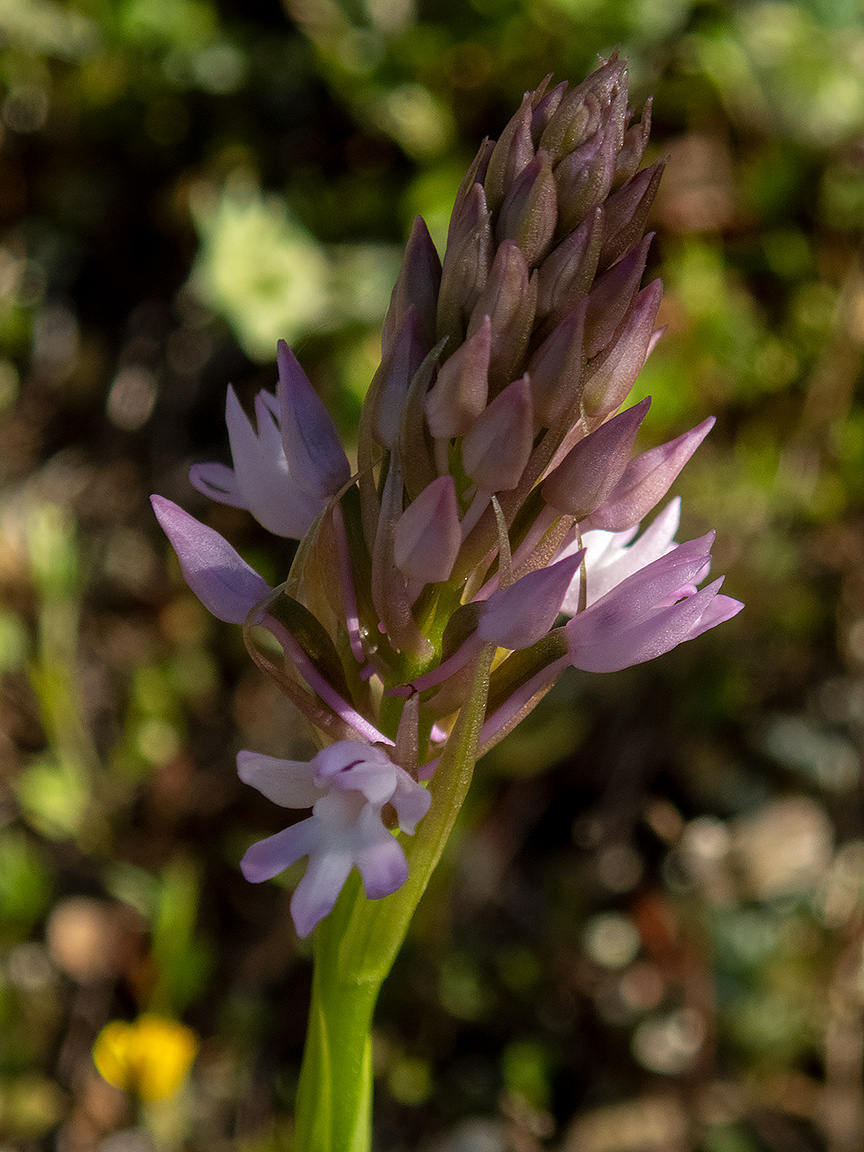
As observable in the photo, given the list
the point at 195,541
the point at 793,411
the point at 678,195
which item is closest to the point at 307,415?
the point at 195,541

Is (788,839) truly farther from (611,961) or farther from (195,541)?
(195,541)

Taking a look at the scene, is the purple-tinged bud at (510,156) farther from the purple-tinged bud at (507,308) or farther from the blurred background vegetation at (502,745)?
the blurred background vegetation at (502,745)

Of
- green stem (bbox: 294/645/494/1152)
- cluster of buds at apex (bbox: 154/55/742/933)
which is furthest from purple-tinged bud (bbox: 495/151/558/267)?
green stem (bbox: 294/645/494/1152)

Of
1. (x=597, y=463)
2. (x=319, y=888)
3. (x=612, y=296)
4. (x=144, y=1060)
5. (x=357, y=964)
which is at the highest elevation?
(x=612, y=296)

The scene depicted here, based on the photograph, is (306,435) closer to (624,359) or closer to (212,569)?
(212,569)

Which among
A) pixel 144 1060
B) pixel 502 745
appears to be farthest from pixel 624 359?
pixel 144 1060

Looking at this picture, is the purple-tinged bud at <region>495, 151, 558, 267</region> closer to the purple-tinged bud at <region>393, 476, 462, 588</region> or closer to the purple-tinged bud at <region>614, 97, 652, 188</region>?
the purple-tinged bud at <region>614, 97, 652, 188</region>
